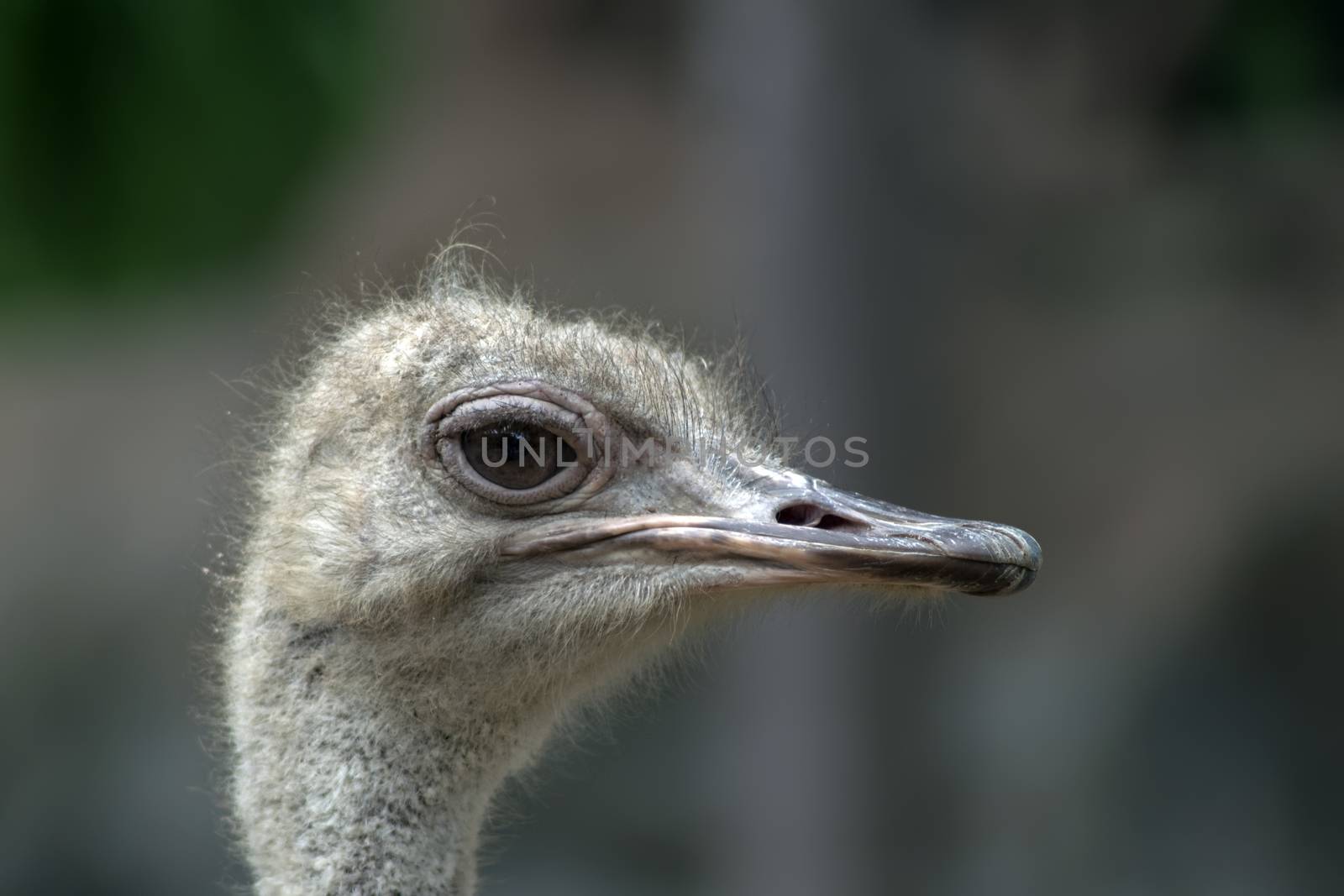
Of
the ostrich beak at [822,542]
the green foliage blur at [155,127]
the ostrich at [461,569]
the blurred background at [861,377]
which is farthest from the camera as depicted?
the blurred background at [861,377]

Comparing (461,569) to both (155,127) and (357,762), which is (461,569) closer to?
(357,762)

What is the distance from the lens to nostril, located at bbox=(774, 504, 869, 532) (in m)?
2.12

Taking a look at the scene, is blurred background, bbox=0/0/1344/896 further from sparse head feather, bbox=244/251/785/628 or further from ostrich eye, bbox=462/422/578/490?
ostrich eye, bbox=462/422/578/490

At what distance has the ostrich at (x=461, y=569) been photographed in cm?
214

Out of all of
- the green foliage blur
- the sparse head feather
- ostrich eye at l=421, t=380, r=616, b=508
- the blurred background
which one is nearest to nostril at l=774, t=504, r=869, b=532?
the sparse head feather

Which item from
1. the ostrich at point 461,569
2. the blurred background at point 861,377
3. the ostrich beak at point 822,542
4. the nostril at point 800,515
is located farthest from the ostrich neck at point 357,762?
the blurred background at point 861,377

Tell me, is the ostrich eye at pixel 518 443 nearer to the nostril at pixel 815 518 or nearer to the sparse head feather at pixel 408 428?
the sparse head feather at pixel 408 428

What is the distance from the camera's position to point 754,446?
2344mm

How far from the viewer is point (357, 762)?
2.16 metres

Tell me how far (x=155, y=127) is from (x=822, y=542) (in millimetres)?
3589

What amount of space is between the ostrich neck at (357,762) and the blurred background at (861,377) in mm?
2879

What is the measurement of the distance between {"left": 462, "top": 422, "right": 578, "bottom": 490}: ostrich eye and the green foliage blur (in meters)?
3.11

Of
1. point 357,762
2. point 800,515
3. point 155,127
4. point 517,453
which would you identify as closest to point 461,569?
point 517,453

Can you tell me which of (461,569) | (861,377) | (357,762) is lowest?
(357,762)
